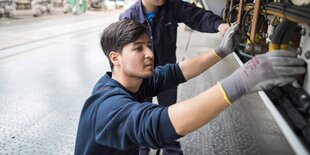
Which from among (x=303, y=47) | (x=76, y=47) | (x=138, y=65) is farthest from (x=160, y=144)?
(x=76, y=47)

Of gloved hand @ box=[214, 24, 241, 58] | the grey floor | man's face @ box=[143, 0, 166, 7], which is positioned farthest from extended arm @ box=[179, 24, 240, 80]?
the grey floor

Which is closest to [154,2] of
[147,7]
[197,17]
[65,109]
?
[147,7]

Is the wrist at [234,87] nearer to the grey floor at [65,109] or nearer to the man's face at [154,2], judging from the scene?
the man's face at [154,2]

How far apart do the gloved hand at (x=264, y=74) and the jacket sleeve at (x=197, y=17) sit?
1082 mm

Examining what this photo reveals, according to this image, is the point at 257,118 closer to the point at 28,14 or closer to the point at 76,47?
the point at 76,47

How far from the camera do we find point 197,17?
2.14 meters

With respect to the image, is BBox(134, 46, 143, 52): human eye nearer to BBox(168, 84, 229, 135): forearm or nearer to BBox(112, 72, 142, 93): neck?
BBox(112, 72, 142, 93): neck

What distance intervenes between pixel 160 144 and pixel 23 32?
27.4ft

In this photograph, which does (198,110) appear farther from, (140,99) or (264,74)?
(140,99)

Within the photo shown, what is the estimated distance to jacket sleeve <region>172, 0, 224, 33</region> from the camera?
6.52ft

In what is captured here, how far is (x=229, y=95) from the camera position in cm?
91

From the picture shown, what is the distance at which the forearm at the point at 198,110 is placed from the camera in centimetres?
92

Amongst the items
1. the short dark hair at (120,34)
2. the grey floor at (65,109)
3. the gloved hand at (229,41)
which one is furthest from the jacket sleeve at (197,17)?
the grey floor at (65,109)

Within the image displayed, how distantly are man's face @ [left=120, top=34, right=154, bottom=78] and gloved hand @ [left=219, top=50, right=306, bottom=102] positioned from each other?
497 millimetres
